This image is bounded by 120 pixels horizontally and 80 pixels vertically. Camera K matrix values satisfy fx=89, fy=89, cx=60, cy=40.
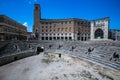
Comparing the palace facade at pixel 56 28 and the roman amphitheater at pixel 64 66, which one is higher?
the palace facade at pixel 56 28

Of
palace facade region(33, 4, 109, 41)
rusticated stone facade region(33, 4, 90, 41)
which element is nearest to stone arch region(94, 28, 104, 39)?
palace facade region(33, 4, 109, 41)

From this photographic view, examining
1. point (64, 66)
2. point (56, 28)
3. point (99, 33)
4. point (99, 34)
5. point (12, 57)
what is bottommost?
point (64, 66)

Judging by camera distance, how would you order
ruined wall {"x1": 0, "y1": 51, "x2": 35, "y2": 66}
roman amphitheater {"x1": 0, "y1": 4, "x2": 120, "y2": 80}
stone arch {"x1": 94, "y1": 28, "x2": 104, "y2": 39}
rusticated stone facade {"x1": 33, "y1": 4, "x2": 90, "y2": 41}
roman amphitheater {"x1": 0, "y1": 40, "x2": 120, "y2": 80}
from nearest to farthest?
roman amphitheater {"x1": 0, "y1": 40, "x2": 120, "y2": 80}
roman amphitheater {"x1": 0, "y1": 4, "x2": 120, "y2": 80}
ruined wall {"x1": 0, "y1": 51, "x2": 35, "y2": 66}
stone arch {"x1": 94, "y1": 28, "x2": 104, "y2": 39}
rusticated stone facade {"x1": 33, "y1": 4, "x2": 90, "y2": 41}

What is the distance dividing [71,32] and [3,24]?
106ft

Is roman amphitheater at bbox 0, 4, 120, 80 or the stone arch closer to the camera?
roman amphitheater at bbox 0, 4, 120, 80

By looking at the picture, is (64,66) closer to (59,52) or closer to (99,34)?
(59,52)

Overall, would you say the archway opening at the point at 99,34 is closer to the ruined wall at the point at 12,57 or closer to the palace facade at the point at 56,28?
the palace facade at the point at 56,28

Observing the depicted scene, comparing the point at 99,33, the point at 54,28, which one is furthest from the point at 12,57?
the point at 54,28

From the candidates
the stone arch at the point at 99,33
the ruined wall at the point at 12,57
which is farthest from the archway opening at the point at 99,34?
the ruined wall at the point at 12,57

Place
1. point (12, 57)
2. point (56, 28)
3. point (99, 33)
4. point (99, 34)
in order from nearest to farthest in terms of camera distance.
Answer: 1. point (12, 57)
2. point (99, 34)
3. point (99, 33)
4. point (56, 28)

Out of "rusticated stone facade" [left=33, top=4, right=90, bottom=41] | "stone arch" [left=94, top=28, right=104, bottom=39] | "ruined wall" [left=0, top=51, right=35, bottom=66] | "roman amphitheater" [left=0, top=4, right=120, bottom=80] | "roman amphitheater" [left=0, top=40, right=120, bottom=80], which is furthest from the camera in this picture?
"rusticated stone facade" [left=33, top=4, right=90, bottom=41]

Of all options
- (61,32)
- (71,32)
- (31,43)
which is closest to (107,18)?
(71,32)

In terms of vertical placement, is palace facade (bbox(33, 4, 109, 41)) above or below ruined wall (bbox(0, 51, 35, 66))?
above

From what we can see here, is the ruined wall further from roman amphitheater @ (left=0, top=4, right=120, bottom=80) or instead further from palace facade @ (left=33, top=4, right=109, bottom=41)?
palace facade @ (left=33, top=4, right=109, bottom=41)
